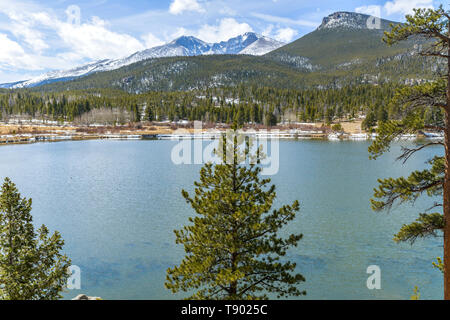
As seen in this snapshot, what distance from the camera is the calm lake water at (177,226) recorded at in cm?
2028

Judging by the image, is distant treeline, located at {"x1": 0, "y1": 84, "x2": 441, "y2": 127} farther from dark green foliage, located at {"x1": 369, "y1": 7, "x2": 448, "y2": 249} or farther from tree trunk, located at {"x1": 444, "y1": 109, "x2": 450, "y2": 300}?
tree trunk, located at {"x1": 444, "y1": 109, "x2": 450, "y2": 300}

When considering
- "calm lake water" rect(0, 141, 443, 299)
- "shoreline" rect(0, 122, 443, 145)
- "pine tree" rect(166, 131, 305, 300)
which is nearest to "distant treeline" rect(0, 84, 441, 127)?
"shoreline" rect(0, 122, 443, 145)

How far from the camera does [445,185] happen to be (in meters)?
10.5

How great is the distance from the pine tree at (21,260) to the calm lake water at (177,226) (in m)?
6.54

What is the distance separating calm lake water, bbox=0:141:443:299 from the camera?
66.5 ft

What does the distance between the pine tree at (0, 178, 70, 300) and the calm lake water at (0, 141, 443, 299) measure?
6.54 metres

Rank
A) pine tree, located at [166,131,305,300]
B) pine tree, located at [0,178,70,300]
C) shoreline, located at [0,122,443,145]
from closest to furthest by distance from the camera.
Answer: pine tree, located at [0,178,70,300] < pine tree, located at [166,131,305,300] < shoreline, located at [0,122,443,145]

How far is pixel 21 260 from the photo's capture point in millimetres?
Answer: 12609

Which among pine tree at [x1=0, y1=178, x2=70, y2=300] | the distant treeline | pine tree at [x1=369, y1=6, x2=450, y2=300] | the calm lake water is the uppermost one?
the distant treeline

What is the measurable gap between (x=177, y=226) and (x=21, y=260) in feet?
59.8

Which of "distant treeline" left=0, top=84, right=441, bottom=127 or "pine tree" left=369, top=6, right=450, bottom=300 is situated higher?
"distant treeline" left=0, top=84, right=441, bottom=127

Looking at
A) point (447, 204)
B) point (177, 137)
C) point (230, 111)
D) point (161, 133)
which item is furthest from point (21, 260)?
point (230, 111)

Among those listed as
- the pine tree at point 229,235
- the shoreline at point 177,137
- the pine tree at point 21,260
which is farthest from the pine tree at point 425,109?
the shoreline at point 177,137
